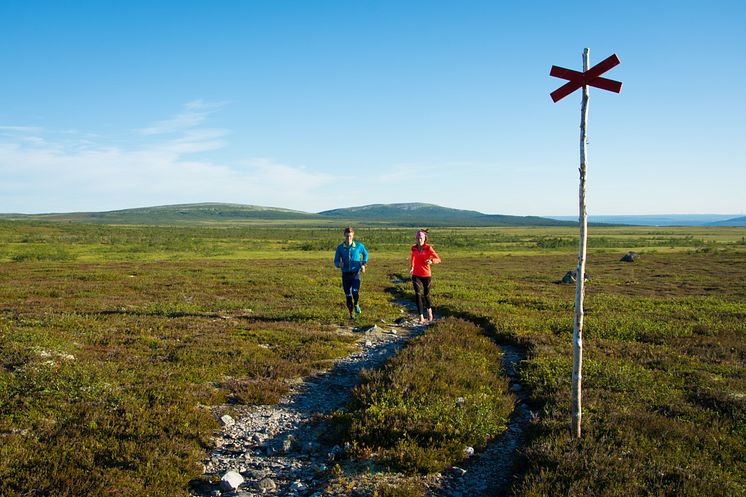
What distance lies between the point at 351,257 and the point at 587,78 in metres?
10.4

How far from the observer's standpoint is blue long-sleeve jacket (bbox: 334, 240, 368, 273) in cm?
1574

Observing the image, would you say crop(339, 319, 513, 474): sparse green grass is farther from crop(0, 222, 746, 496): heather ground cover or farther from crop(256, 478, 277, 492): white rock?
crop(256, 478, 277, 492): white rock

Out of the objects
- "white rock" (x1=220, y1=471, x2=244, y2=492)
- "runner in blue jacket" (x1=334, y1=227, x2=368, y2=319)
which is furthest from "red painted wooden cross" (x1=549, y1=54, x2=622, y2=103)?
"runner in blue jacket" (x1=334, y1=227, x2=368, y2=319)

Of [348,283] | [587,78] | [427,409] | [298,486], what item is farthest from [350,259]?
[587,78]

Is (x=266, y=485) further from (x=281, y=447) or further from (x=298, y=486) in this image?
(x=281, y=447)

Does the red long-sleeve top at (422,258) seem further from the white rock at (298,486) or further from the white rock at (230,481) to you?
the white rock at (230,481)

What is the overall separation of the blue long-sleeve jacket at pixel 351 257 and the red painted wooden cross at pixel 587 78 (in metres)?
9.81

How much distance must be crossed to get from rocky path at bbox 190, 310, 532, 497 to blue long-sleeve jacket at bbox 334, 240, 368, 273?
20.8ft

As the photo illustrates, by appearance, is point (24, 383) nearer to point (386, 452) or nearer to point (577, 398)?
point (386, 452)

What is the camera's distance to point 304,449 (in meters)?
6.94

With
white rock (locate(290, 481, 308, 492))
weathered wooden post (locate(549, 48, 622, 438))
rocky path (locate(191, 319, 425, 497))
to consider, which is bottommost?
rocky path (locate(191, 319, 425, 497))

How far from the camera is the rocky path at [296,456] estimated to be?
586 cm

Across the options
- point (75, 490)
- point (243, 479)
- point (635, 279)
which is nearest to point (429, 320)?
point (243, 479)

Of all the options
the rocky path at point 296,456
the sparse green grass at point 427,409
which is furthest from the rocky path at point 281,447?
the sparse green grass at point 427,409
